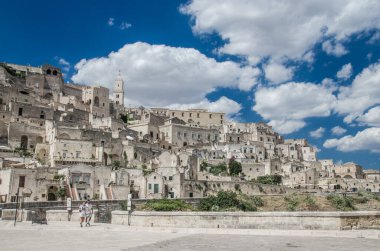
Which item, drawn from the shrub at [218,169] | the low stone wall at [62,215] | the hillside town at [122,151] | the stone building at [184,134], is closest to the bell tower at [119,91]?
the hillside town at [122,151]

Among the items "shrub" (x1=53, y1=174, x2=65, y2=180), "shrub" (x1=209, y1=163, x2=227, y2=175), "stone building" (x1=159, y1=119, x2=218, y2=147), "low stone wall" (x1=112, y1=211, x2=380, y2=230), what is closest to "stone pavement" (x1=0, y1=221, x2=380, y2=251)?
"low stone wall" (x1=112, y1=211, x2=380, y2=230)

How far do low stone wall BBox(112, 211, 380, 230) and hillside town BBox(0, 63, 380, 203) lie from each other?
16.4 metres

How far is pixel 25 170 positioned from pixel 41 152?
15646 millimetres

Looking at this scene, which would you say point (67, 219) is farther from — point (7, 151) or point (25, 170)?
point (7, 151)

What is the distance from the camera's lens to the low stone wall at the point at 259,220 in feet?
55.2

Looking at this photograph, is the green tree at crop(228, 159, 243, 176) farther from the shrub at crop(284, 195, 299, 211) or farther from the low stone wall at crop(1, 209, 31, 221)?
the low stone wall at crop(1, 209, 31, 221)

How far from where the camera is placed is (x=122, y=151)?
63.4 m

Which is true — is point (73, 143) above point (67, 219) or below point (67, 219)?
above

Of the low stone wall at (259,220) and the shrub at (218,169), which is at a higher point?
the shrub at (218,169)

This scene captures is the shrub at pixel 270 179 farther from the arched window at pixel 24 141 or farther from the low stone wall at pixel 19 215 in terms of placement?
the low stone wall at pixel 19 215

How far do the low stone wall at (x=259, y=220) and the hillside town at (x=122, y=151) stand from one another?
1642 cm

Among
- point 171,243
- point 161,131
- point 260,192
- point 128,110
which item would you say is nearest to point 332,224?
point 171,243

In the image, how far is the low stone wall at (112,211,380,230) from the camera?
16.8 meters

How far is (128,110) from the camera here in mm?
100750
